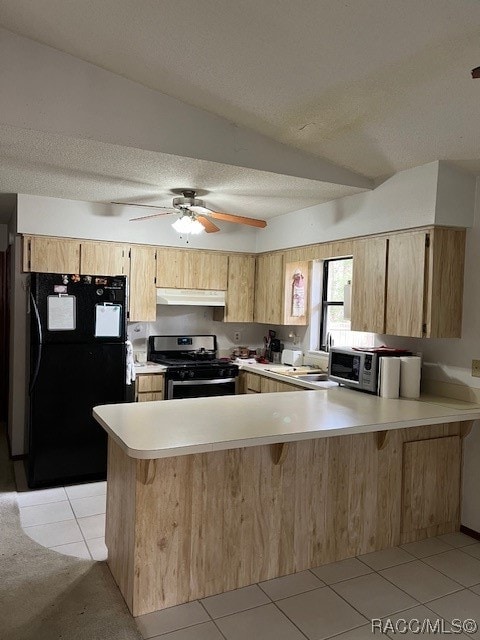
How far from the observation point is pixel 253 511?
256 centimetres

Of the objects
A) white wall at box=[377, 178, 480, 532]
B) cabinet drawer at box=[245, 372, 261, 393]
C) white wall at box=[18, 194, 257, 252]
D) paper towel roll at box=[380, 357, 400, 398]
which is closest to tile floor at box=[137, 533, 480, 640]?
white wall at box=[377, 178, 480, 532]

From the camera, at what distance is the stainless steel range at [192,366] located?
4480mm

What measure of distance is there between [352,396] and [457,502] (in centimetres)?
97

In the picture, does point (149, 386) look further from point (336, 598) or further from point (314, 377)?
point (336, 598)

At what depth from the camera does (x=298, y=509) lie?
2.70 metres

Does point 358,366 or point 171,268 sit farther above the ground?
point 171,268

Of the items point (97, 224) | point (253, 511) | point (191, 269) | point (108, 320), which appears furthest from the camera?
point (191, 269)

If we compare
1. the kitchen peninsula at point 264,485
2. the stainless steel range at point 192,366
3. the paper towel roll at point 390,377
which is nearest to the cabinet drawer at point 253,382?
the stainless steel range at point 192,366

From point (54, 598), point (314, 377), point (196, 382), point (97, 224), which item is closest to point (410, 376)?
point (314, 377)

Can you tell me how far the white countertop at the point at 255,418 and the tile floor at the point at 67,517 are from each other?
3.06 ft

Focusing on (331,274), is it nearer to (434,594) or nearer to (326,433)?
(326,433)

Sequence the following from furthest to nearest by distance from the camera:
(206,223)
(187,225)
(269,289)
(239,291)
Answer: (239,291) → (269,289) → (206,223) → (187,225)

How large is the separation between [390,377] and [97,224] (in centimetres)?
285

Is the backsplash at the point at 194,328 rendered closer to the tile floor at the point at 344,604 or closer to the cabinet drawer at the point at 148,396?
the cabinet drawer at the point at 148,396
